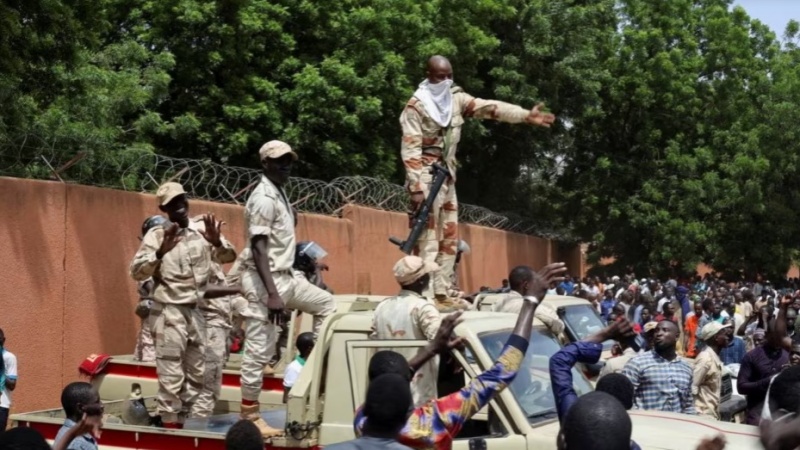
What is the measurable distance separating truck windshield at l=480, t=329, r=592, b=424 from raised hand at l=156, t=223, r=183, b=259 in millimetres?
2451

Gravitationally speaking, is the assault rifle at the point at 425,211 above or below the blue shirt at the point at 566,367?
above

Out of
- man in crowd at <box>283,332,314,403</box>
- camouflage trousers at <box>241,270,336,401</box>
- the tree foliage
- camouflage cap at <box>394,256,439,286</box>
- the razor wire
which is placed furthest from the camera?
the tree foliage

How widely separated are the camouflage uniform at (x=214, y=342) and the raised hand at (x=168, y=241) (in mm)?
431

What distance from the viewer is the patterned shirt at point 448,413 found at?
15.1 ft

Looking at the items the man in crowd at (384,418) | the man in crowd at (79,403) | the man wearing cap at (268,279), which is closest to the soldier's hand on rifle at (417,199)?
the man wearing cap at (268,279)

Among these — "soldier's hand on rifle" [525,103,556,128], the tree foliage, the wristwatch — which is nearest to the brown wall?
the tree foliage

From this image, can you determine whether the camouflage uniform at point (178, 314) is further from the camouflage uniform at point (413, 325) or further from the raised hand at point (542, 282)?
the raised hand at point (542, 282)

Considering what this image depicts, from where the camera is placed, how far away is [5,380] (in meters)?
9.65

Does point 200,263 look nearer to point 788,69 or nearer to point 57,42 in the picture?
A: point 57,42

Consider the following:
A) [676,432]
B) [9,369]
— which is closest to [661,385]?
[676,432]

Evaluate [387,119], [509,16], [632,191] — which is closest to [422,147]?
[387,119]

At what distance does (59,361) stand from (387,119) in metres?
12.0

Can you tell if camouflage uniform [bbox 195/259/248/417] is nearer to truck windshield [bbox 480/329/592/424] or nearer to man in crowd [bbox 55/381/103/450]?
man in crowd [bbox 55/381/103/450]

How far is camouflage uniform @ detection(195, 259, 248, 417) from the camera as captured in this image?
8.34 m
